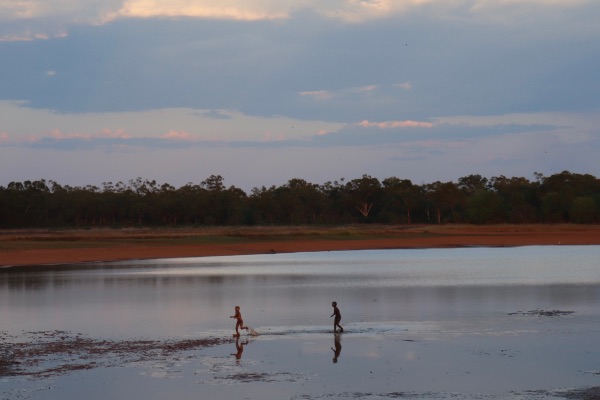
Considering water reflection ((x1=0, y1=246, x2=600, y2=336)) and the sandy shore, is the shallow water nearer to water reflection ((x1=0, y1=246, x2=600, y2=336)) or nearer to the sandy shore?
water reflection ((x1=0, y1=246, x2=600, y2=336))

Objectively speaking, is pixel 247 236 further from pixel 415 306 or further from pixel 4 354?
pixel 4 354

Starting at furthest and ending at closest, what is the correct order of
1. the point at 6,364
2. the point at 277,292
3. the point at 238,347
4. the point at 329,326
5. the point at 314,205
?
the point at 314,205, the point at 277,292, the point at 329,326, the point at 238,347, the point at 6,364

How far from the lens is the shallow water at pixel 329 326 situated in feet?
57.3

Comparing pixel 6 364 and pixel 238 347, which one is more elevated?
pixel 6 364

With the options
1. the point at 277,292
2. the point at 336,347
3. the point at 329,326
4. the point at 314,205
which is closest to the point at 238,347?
the point at 336,347

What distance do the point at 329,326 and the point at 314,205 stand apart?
14900 cm

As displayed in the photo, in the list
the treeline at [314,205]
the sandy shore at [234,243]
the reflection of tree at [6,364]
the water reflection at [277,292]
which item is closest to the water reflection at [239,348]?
the water reflection at [277,292]

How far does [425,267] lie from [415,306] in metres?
24.1

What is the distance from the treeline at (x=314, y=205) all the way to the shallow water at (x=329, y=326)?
9305 cm

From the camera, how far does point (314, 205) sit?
175500 mm

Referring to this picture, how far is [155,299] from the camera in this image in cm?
3638

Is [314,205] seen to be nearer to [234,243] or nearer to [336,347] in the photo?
[234,243]

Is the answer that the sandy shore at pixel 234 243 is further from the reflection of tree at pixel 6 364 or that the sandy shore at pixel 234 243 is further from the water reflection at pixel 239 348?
the water reflection at pixel 239 348

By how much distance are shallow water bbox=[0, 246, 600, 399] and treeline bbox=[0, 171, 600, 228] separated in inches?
3663
